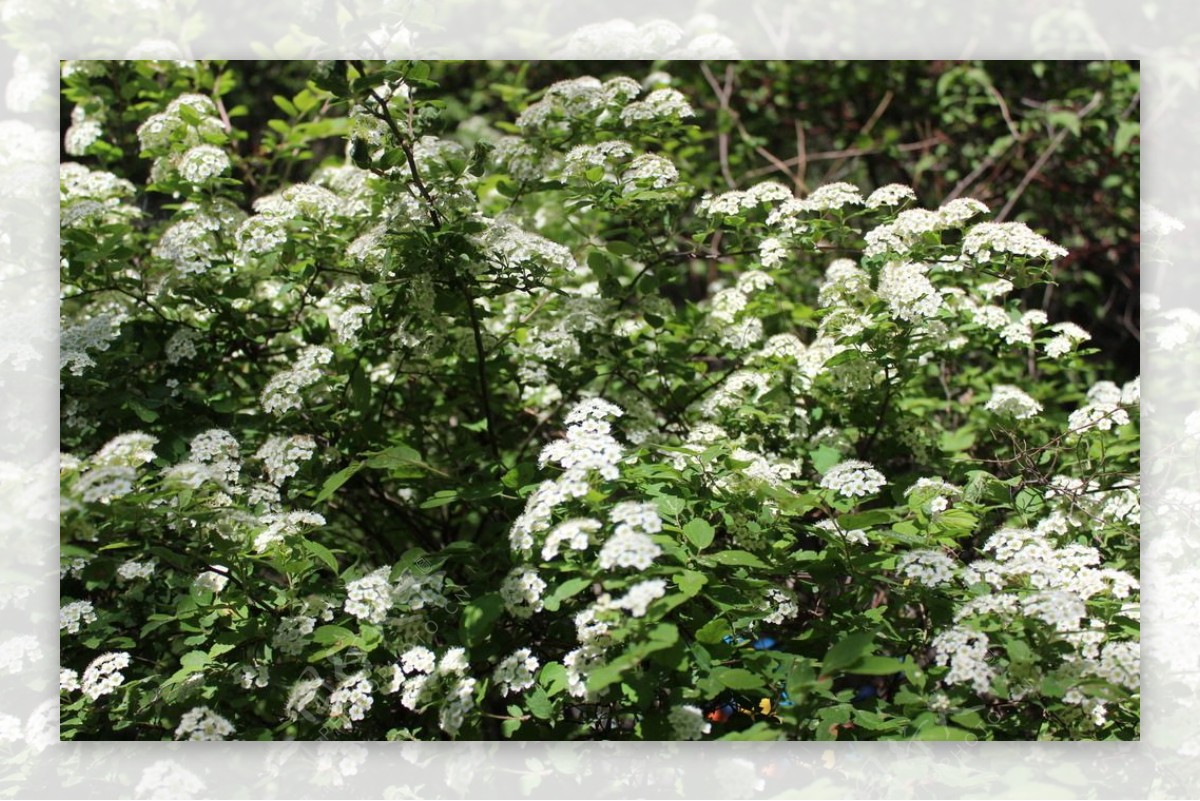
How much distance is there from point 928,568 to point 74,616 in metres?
1.92

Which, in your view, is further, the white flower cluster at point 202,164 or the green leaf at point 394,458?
the white flower cluster at point 202,164

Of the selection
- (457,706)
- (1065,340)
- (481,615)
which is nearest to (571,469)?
(481,615)

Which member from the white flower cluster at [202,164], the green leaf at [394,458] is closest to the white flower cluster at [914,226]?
the green leaf at [394,458]

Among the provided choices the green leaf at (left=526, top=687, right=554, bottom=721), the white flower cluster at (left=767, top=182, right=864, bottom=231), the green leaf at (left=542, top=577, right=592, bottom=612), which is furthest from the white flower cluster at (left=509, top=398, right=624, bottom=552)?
the white flower cluster at (left=767, top=182, right=864, bottom=231)

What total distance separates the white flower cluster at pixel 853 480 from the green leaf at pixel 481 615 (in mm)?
746

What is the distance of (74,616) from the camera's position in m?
2.21

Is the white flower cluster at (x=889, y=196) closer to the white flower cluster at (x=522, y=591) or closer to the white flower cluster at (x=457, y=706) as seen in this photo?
the white flower cluster at (x=522, y=591)

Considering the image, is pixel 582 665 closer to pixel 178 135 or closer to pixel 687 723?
pixel 687 723

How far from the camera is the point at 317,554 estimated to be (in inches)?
80.4

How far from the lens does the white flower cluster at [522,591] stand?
1873 mm

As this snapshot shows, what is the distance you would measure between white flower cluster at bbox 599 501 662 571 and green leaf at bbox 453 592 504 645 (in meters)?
0.29

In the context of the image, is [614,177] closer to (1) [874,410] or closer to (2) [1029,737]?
(1) [874,410]

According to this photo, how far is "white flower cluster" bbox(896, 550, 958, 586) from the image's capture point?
1899mm

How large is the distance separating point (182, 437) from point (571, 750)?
1254mm
